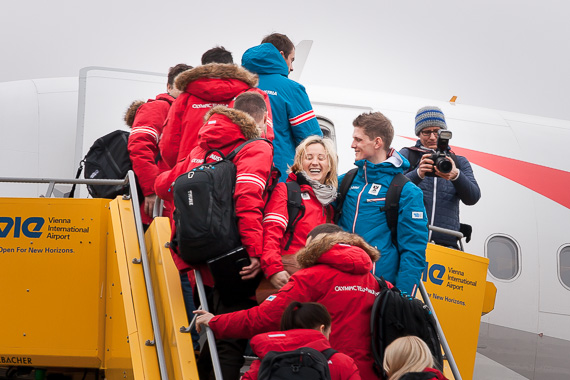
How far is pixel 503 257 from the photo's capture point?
30.9 ft

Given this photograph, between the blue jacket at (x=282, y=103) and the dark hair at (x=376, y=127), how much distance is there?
2.52 feet

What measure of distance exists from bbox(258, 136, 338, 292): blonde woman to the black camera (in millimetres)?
1249

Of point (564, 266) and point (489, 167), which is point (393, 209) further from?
point (564, 266)

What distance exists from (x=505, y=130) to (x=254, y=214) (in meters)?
7.06

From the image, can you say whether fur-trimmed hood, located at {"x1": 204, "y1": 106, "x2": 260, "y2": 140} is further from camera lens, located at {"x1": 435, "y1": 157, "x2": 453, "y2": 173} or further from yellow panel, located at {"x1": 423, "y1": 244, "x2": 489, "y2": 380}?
yellow panel, located at {"x1": 423, "y1": 244, "x2": 489, "y2": 380}

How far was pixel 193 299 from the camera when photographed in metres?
4.97

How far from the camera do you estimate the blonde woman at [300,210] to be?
4.34m

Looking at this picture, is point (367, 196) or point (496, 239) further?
point (496, 239)

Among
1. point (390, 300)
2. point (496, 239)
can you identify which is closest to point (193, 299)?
point (390, 300)

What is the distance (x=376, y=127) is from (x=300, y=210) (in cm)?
94

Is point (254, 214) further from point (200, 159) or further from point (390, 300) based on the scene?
point (390, 300)

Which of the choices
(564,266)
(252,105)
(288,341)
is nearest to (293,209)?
(252,105)

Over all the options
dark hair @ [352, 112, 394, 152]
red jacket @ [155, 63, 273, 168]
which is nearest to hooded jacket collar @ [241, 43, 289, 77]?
red jacket @ [155, 63, 273, 168]

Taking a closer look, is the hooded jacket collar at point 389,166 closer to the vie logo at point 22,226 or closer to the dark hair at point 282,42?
the dark hair at point 282,42
